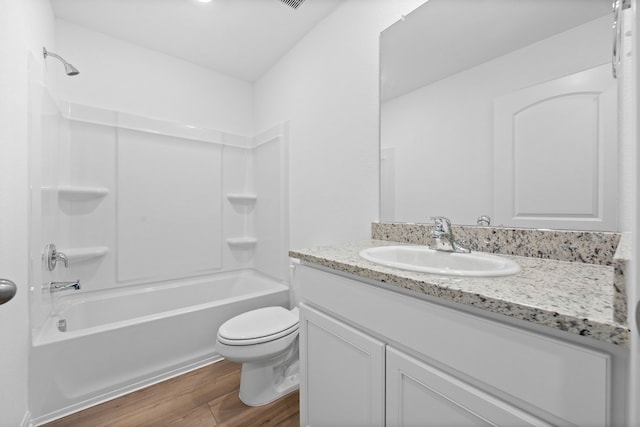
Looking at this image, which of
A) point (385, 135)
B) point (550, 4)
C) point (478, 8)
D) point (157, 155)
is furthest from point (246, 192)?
point (550, 4)

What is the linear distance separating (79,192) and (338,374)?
2161mm

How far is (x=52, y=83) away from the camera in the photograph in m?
1.71

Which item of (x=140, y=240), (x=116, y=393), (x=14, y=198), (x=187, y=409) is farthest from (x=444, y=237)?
(x=140, y=240)

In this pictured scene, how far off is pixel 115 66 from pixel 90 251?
1463 millimetres

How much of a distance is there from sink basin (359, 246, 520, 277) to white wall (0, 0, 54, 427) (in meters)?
1.44

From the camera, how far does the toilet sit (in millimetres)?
1401

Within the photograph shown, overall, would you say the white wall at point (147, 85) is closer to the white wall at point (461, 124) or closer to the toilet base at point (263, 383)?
the white wall at point (461, 124)

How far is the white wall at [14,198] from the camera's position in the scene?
1028mm

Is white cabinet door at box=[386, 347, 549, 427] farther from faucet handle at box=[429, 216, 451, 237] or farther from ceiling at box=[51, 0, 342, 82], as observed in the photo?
ceiling at box=[51, 0, 342, 82]

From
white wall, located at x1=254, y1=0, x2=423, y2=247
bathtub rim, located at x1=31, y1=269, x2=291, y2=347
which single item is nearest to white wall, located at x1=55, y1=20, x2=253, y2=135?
white wall, located at x1=254, y1=0, x2=423, y2=247

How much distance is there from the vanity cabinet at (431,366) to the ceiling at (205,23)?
179 centimetres

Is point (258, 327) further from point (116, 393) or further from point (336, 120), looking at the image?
point (336, 120)

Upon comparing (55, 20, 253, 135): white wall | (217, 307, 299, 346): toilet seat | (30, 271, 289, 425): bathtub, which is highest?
(55, 20, 253, 135): white wall

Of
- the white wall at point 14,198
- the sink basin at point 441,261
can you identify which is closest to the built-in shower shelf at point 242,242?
the white wall at point 14,198
